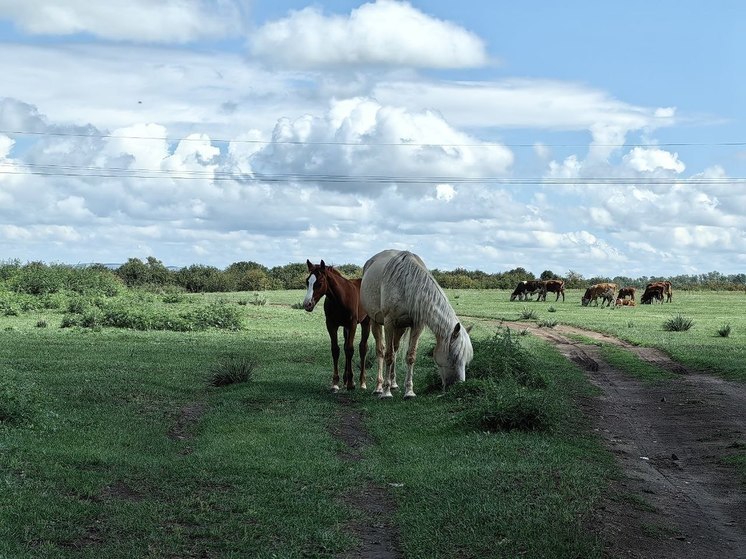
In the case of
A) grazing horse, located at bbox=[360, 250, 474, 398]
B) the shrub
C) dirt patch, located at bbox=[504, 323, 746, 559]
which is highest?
grazing horse, located at bbox=[360, 250, 474, 398]

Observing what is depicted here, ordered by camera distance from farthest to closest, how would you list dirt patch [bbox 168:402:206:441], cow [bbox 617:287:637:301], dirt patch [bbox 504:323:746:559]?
cow [bbox 617:287:637:301] → dirt patch [bbox 168:402:206:441] → dirt patch [bbox 504:323:746:559]

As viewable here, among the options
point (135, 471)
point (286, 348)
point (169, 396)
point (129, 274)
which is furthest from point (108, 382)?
point (129, 274)

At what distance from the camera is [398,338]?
15.5 m

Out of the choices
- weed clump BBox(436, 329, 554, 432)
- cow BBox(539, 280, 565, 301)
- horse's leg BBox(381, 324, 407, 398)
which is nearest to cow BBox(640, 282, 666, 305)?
cow BBox(539, 280, 565, 301)

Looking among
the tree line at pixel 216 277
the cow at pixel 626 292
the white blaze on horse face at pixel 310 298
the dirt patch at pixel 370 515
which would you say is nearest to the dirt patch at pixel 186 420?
the dirt patch at pixel 370 515

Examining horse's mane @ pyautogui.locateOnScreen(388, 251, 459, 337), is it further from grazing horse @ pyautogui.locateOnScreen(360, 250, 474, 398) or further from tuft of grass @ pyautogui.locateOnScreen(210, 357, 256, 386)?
tuft of grass @ pyautogui.locateOnScreen(210, 357, 256, 386)

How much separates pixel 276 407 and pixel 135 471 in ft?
14.3

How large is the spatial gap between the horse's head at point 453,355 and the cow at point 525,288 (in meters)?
43.2

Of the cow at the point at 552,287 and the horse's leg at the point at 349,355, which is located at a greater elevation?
the cow at the point at 552,287

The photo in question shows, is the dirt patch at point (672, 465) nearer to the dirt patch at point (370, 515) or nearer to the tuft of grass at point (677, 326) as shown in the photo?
the dirt patch at point (370, 515)

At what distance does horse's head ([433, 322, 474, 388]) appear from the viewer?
14.4 m

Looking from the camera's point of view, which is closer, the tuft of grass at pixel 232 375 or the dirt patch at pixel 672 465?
the dirt patch at pixel 672 465

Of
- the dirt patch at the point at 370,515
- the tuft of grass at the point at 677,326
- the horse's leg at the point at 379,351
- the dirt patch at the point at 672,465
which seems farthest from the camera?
the tuft of grass at the point at 677,326

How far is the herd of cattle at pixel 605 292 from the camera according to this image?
52.3 m
